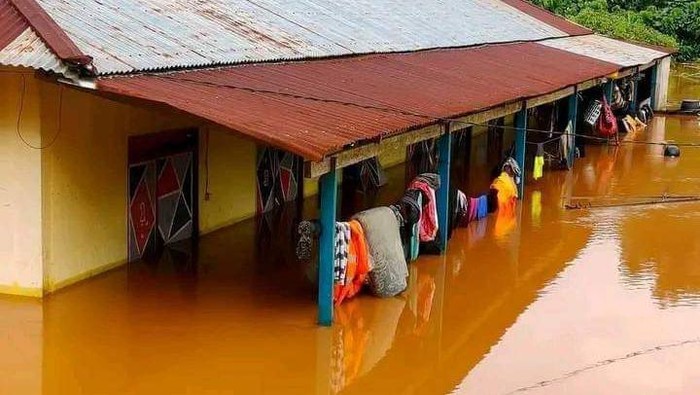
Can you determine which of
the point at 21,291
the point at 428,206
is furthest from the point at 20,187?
the point at 428,206

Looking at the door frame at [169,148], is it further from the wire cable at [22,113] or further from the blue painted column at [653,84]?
the blue painted column at [653,84]

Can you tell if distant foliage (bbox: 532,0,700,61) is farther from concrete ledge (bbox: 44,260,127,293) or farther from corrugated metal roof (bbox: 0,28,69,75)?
corrugated metal roof (bbox: 0,28,69,75)

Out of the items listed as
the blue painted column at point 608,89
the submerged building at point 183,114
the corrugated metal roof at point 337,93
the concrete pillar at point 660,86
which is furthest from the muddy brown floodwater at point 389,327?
the concrete pillar at point 660,86

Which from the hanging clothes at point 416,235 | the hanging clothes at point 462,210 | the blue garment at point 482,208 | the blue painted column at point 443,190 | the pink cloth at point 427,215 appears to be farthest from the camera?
the blue garment at point 482,208

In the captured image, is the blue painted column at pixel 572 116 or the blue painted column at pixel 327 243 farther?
the blue painted column at pixel 572 116

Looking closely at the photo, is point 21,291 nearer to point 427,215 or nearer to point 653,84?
point 427,215

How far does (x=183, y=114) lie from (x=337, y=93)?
10.7ft

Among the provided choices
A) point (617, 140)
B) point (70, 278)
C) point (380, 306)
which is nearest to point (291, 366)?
point (380, 306)

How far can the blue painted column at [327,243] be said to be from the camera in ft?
30.0

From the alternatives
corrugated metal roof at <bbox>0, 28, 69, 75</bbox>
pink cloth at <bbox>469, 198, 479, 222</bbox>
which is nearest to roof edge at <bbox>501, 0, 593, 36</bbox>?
pink cloth at <bbox>469, 198, 479, 222</bbox>

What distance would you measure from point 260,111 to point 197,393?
292 centimetres

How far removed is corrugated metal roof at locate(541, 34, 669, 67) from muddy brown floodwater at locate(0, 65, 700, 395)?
1066 cm

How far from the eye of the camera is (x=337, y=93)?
1143 cm

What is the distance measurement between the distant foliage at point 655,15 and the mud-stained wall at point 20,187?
114 feet
